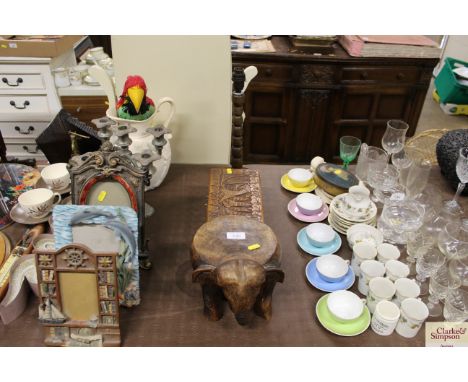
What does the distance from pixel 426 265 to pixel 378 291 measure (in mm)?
194

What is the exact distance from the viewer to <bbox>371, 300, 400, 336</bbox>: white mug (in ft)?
3.55

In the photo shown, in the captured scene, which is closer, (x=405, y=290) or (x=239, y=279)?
(x=239, y=279)

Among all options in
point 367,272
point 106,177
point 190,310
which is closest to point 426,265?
point 367,272

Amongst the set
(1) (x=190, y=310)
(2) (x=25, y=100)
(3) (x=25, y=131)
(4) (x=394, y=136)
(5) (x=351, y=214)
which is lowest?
(3) (x=25, y=131)

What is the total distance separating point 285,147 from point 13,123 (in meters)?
1.87

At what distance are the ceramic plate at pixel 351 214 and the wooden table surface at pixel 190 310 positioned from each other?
3.9 inches

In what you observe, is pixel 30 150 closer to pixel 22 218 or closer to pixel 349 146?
pixel 22 218

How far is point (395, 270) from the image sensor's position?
4.02ft

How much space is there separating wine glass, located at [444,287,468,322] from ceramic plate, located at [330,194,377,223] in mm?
344

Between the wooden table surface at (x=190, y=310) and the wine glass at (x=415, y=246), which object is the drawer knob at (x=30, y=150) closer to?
the wooden table surface at (x=190, y=310)

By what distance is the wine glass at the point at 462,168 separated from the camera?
152 centimetres

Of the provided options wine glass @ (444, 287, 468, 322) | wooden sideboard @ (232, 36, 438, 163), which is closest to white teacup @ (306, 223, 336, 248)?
wine glass @ (444, 287, 468, 322)

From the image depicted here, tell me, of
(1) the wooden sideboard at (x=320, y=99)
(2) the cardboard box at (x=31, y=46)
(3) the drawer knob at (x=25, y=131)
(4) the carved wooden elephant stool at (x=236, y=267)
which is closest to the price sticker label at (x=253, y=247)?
(4) the carved wooden elephant stool at (x=236, y=267)

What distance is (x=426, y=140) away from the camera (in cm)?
199
